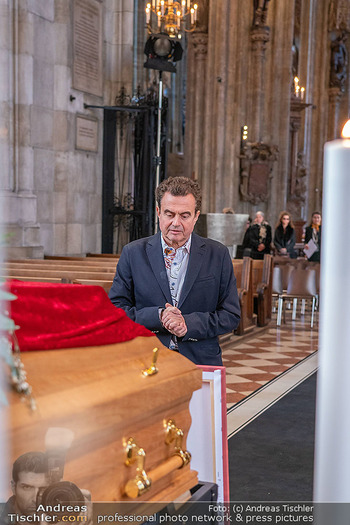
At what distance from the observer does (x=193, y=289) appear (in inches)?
119

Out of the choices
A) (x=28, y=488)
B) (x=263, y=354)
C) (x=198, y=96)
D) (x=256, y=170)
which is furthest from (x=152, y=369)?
(x=256, y=170)

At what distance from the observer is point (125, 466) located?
5.11ft

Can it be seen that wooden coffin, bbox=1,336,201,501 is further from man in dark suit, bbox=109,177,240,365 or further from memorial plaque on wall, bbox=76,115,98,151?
memorial plaque on wall, bbox=76,115,98,151

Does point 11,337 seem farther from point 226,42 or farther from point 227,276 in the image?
point 226,42

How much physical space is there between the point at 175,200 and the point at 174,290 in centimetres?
44

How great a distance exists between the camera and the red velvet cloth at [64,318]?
5.33ft

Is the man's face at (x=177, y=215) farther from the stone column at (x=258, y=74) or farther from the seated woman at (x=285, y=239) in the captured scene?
the stone column at (x=258, y=74)

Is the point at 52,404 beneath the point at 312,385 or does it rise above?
above

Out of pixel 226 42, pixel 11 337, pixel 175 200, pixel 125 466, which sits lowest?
pixel 125 466

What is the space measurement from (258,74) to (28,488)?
64.7 ft

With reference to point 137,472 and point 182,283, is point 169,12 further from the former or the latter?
point 137,472

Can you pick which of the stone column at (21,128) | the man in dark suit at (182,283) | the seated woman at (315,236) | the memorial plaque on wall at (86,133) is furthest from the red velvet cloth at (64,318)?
the seated woman at (315,236)

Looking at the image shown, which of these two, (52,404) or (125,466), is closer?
(52,404)

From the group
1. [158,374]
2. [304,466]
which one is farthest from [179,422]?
[304,466]
